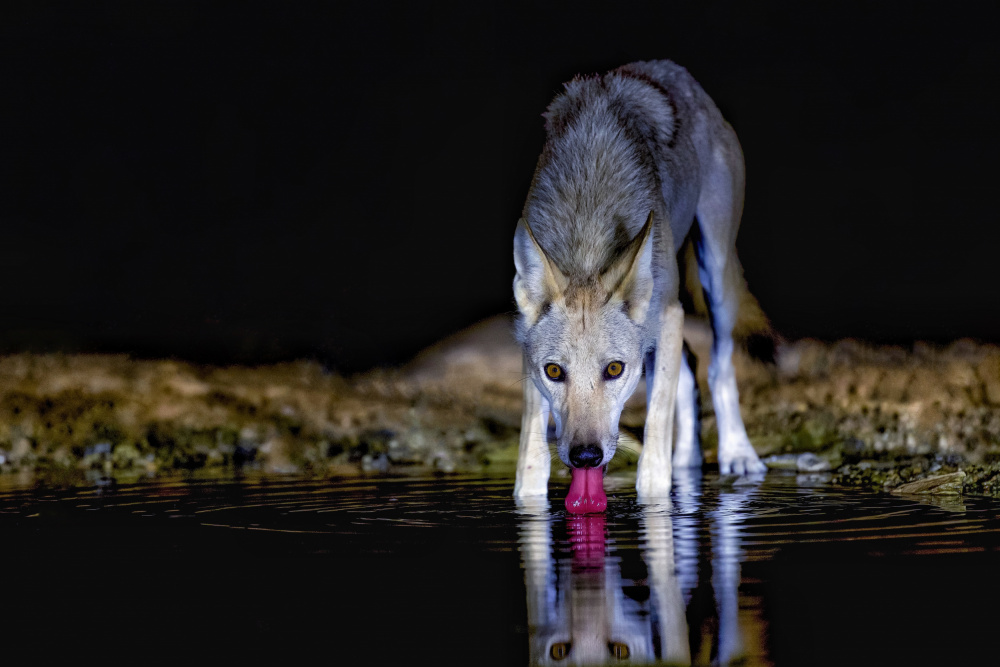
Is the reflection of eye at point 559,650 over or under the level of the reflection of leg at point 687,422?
under

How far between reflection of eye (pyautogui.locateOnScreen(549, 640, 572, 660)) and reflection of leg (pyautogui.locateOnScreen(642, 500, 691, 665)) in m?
0.14

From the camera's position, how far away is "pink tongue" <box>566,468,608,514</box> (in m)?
5.62

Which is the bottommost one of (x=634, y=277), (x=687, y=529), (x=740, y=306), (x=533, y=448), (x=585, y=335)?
(x=687, y=529)

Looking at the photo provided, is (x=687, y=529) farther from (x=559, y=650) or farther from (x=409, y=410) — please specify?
(x=409, y=410)

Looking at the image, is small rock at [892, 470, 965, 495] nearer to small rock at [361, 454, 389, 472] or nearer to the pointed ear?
the pointed ear

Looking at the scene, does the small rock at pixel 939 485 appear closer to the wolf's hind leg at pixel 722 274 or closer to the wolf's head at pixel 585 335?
the wolf's head at pixel 585 335

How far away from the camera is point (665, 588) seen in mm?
3695

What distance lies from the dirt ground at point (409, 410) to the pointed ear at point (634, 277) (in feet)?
8.53

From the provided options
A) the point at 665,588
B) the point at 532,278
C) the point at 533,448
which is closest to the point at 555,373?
the point at 532,278

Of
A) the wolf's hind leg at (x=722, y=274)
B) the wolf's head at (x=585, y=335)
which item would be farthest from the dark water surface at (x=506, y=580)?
the wolf's hind leg at (x=722, y=274)

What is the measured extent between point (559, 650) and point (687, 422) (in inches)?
215

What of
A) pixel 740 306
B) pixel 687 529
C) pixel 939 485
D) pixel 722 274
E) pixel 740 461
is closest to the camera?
pixel 687 529

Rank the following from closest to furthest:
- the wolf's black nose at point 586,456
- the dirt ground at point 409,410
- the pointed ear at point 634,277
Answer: the wolf's black nose at point 586,456
the pointed ear at point 634,277
the dirt ground at point 409,410

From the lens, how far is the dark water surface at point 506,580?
10.0 ft
